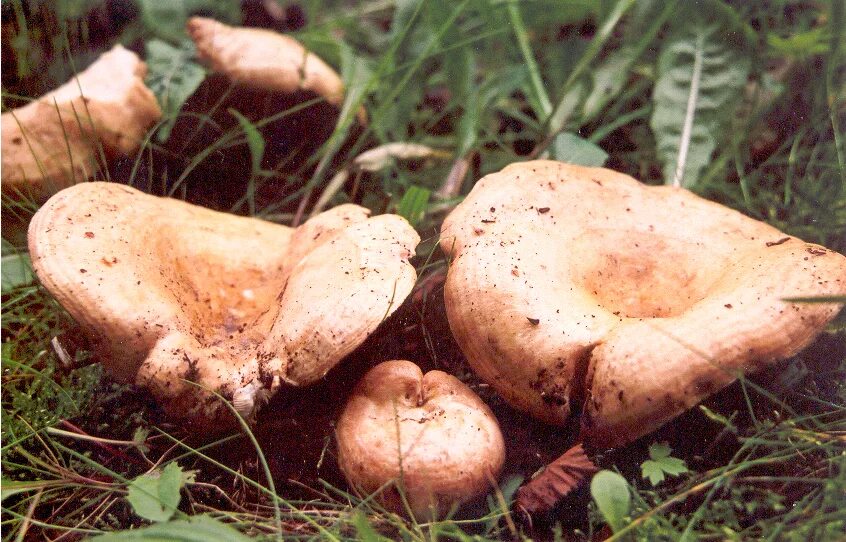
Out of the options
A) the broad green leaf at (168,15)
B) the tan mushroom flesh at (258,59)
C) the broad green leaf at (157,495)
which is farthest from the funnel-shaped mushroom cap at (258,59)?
the broad green leaf at (157,495)

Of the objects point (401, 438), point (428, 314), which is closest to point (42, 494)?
point (401, 438)

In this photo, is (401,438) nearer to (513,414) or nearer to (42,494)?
(513,414)

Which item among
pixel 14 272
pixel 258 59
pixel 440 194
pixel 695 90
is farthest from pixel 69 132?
pixel 695 90

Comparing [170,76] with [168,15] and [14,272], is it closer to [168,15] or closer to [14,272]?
[168,15]

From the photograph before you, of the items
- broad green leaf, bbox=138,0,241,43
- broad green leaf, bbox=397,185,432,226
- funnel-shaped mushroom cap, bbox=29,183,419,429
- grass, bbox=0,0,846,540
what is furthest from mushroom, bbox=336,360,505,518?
broad green leaf, bbox=138,0,241,43

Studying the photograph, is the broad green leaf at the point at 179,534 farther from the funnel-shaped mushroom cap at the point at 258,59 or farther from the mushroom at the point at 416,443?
the funnel-shaped mushroom cap at the point at 258,59

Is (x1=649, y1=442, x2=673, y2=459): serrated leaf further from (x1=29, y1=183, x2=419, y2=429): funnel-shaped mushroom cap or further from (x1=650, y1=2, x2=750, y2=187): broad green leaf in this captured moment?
(x1=650, y1=2, x2=750, y2=187): broad green leaf

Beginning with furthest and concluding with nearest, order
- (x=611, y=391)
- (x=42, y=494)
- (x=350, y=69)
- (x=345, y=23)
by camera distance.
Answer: (x=345, y=23) < (x=350, y=69) < (x=42, y=494) < (x=611, y=391)
